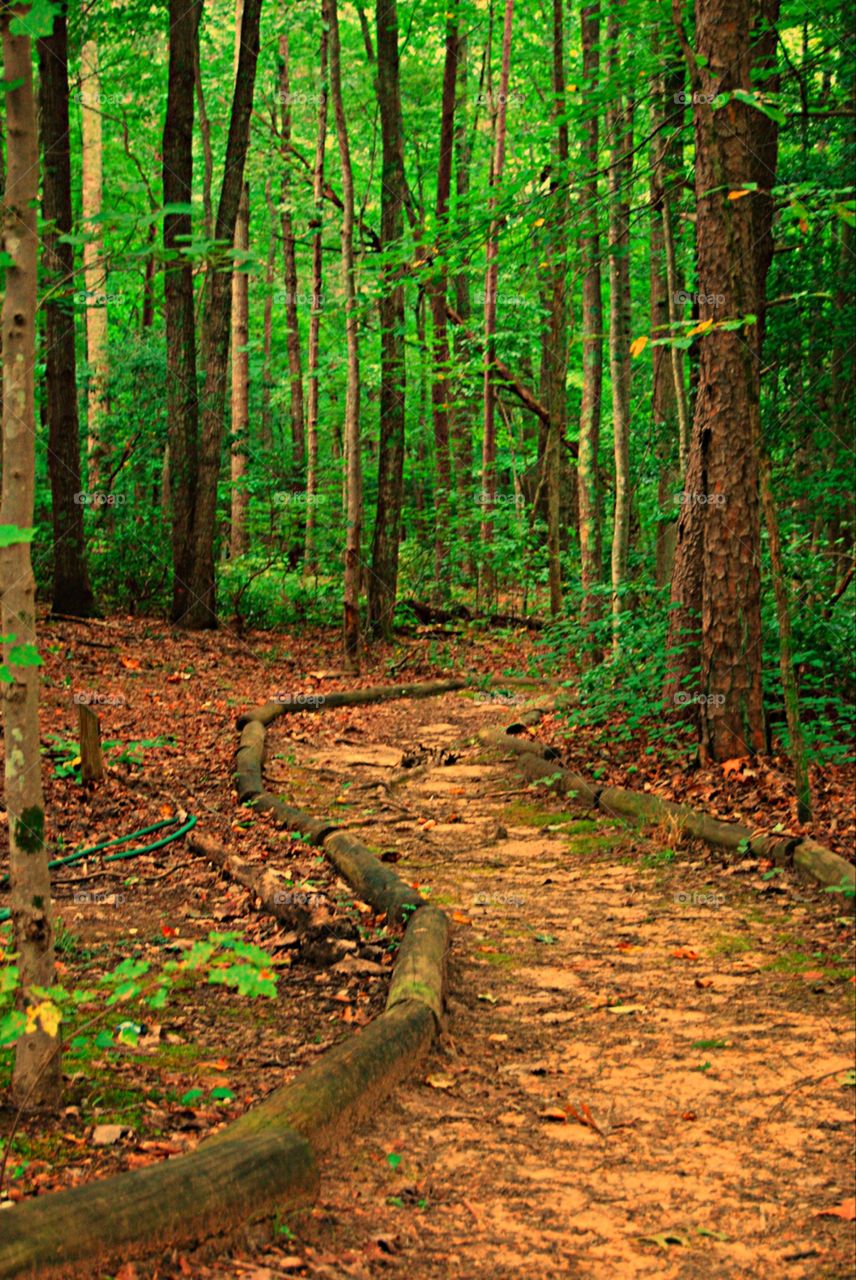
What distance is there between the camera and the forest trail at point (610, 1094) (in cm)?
304

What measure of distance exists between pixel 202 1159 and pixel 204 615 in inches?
543

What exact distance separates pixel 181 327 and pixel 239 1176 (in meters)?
14.6

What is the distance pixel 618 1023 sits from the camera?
4656mm

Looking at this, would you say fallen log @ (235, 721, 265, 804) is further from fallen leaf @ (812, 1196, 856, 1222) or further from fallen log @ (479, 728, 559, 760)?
fallen leaf @ (812, 1196, 856, 1222)

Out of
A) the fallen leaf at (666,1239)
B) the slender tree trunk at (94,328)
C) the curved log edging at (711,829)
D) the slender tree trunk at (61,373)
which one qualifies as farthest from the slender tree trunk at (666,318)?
the slender tree trunk at (94,328)

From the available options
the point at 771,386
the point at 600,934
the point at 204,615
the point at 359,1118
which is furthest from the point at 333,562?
the point at 359,1118

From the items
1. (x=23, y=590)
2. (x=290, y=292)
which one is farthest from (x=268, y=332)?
(x=23, y=590)

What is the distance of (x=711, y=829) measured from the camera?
7070 millimetres

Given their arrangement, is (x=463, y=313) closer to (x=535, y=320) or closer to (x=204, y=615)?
(x=535, y=320)

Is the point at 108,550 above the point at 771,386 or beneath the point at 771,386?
beneath

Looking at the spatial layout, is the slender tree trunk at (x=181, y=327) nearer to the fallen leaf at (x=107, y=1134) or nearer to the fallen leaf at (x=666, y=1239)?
the fallen leaf at (x=107, y=1134)

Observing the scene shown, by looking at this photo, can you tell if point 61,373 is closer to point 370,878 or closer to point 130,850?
point 130,850

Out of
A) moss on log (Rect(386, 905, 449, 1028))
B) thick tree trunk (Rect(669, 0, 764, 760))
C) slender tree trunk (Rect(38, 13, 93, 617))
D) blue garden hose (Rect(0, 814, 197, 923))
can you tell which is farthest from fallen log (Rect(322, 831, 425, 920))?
slender tree trunk (Rect(38, 13, 93, 617))

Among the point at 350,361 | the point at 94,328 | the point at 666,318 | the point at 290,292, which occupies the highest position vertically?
the point at 290,292
